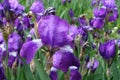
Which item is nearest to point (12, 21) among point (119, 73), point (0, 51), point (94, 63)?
point (0, 51)

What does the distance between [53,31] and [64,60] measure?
0.39 ft

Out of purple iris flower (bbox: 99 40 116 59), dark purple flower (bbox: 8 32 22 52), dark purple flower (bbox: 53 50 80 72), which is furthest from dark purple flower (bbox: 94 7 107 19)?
dark purple flower (bbox: 53 50 80 72)

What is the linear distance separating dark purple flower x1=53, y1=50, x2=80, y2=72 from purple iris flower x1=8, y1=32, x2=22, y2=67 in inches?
12.3

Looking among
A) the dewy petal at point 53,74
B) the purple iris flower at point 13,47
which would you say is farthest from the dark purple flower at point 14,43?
the dewy petal at point 53,74

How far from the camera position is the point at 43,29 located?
1265mm

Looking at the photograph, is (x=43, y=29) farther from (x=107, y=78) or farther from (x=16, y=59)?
(x=107, y=78)

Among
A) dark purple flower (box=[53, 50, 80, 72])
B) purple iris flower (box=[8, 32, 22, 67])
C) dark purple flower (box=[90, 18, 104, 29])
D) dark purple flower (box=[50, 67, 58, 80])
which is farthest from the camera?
dark purple flower (box=[90, 18, 104, 29])

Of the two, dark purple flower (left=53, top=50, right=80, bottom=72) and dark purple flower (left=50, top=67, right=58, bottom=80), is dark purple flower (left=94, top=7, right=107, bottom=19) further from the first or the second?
dark purple flower (left=53, top=50, right=80, bottom=72)

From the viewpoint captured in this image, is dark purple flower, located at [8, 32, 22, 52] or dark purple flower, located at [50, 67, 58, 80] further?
dark purple flower, located at [8, 32, 22, 52]

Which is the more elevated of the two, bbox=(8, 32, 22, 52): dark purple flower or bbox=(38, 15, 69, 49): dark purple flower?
bbox=(38, 15, 69, 49): dark purple flower

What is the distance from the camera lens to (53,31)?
126 centimetres

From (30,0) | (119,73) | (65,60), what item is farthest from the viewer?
(30,0)

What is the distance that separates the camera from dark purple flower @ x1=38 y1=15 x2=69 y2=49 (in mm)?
1249

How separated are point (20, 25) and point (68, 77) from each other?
2.35 feet
